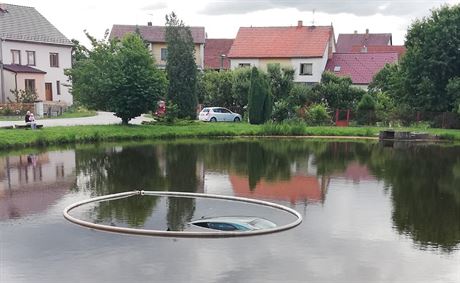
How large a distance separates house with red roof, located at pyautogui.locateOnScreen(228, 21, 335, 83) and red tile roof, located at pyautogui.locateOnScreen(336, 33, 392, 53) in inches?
1071

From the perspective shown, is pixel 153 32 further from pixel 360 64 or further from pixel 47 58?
pixel 360 64

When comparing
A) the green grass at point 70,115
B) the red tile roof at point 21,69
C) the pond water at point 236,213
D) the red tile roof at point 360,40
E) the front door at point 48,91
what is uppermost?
the red tile roof at point 360,40

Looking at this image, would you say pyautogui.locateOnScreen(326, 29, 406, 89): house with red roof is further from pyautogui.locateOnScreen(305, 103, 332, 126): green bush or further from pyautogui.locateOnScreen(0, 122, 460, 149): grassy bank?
pyautogui.locateOnScreen(0, 122, 460, 149): grassy bank

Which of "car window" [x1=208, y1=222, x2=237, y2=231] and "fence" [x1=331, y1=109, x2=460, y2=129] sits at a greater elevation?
"fence" [x1=331, y1=109, x2=460, y2=129]

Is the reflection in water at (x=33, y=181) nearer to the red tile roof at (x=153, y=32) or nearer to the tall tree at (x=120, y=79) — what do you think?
the tall tree at (x=120, y=79)

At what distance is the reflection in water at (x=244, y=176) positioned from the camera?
48.6 feet

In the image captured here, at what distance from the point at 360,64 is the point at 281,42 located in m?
7.96

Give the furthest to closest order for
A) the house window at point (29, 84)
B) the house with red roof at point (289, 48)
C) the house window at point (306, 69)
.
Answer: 1. the house window at point (306, 69)
2. the house with red roof at point (289, 48)
3. the house window at point (29, 84)

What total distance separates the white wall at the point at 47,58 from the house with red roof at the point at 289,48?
15.9 m

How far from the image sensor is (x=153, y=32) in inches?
2400

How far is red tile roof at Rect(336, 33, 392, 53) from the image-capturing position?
80363mm

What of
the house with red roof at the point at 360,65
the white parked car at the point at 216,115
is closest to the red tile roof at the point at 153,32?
the house with red roof at the point at 360,65

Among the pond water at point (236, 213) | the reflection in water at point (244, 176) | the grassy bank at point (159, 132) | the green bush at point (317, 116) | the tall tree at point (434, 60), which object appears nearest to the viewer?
the pond water at point (236, 213)

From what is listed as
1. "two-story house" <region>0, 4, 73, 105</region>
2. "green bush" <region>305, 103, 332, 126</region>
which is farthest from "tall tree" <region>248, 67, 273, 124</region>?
"two-story house" <region>0, 4, 73, 105</region>
